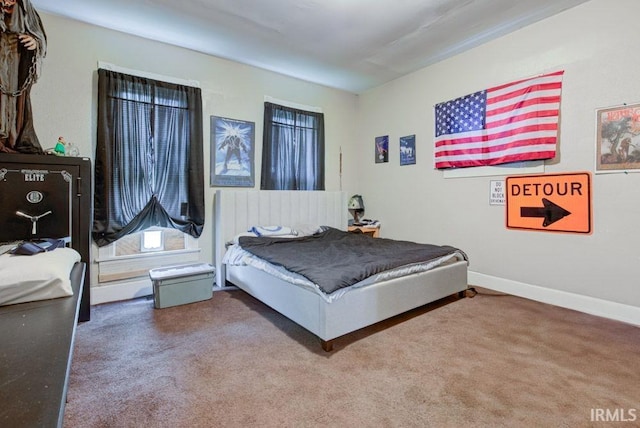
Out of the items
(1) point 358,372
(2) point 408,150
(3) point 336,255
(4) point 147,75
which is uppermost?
(4) point 147,75

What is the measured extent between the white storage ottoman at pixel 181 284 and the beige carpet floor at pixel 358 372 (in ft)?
0.64

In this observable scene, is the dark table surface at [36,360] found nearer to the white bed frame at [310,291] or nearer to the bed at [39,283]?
the bed at [39,283]

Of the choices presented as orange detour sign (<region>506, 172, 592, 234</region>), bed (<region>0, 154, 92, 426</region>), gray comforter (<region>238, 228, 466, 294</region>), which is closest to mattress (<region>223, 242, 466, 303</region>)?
gray comforter (<region>238, 228, 466, 294</region>)

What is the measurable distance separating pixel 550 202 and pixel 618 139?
2.35 feet

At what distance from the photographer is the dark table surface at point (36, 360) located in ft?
1.85

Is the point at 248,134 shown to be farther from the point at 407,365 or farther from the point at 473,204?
the point at 407,365

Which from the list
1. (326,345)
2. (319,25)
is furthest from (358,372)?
(319,25)

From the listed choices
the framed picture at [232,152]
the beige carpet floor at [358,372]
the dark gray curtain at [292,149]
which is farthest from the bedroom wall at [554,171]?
the framed picture at [232,152]

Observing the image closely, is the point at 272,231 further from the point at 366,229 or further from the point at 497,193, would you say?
the point at 497,193

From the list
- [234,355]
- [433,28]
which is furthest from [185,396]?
[433,28]

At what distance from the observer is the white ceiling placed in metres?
2.73

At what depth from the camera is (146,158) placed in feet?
10.7

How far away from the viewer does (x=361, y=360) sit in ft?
6.59

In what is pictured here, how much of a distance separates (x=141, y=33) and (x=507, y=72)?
3.88 metres
